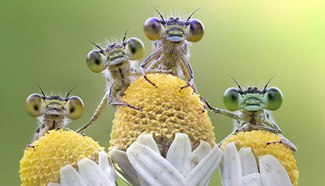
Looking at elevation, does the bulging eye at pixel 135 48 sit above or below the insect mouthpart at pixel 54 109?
above

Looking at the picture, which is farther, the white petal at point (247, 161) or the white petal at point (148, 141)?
the white petal at point (247, 161)

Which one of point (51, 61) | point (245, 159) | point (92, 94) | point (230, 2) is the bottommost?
point (245, 159)

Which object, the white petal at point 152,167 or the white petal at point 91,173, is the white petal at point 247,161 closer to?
the white petal at point 152,167

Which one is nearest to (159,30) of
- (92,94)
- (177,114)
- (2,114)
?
(177,114)

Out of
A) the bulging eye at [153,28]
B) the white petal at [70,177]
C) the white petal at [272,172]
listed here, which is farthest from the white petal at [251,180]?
the bulging eye at [153,28]

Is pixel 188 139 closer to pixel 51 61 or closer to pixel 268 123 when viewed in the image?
pixel 268 123

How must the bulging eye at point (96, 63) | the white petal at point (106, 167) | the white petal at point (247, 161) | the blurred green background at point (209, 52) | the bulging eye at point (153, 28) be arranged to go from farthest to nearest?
the blurred green background at point (209, 52) < the bulging eye at point (153, 28) < the bulging eye at point (96, 63) < the white petal at point (247, 161) < the white petal at point (106, 167)

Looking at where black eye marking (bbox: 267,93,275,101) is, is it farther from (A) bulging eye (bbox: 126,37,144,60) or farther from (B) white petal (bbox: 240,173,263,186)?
(A) bulging eye (bbox: 126,37,144,60)

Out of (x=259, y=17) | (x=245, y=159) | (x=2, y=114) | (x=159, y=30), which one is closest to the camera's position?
(x=245, y=159)
